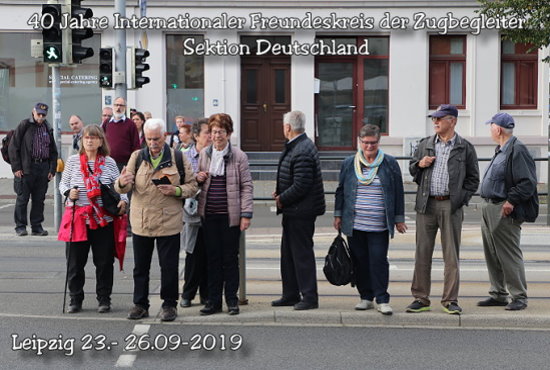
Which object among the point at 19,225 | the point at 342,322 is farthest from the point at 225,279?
the point at 19,225

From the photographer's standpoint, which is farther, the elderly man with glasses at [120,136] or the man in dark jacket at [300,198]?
the elderly man with glasses at [120,136]

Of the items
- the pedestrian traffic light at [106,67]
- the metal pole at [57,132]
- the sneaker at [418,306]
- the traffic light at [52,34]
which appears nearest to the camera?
the sneaker at [418,306]

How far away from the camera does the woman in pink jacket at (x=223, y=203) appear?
8648 mm

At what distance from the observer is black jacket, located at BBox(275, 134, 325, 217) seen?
862 cm

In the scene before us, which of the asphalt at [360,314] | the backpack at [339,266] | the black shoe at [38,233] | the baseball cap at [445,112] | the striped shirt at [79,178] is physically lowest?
the asphalt at [360,314]

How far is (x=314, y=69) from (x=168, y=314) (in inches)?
690

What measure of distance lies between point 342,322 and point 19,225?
7.66 metres

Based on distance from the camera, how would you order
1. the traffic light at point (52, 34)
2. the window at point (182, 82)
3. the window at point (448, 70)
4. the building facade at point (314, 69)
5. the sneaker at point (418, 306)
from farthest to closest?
the window at point (448, 70), the window at point (182, 82), the building facade at point (314, 69), the traffic light at point (52, 34), the sneaker at point (418, 306)

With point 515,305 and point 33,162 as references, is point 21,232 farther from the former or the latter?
point 515,305

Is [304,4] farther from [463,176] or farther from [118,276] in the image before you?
[463,176]

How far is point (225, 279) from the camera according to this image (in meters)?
8.80

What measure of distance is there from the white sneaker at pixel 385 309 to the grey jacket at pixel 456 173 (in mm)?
934

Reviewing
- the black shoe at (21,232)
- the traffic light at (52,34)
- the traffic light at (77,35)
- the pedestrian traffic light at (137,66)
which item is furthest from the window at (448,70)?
the black shoe at (21,232)

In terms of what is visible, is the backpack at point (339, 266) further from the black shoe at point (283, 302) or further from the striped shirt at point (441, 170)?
the striped shirt at point (441, 170)
